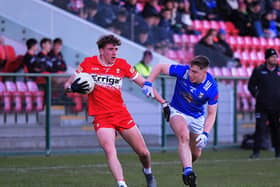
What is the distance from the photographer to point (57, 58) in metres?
17.7

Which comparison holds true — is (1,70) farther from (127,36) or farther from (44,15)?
(127,36)

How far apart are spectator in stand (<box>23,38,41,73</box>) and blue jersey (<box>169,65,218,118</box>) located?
20.2ft

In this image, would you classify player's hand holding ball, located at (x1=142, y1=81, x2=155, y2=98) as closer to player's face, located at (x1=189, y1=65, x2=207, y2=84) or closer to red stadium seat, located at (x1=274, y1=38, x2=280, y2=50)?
player's face, located at (x1=189, y1=65, x2=207, y2=84)

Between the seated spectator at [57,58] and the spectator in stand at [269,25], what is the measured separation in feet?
32.1

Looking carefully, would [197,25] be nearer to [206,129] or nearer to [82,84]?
[206,129]

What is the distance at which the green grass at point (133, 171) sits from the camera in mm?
11578

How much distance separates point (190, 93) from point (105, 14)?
8.31 metres

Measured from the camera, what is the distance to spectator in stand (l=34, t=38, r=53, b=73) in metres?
17.1

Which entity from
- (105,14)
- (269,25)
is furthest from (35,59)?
(269,25)


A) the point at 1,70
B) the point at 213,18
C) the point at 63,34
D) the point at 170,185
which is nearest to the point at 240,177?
the point at 170,185

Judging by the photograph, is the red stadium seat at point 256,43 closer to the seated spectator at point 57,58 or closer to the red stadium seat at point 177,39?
the red stadium seat at point 177,39

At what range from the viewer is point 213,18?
25.3 metres

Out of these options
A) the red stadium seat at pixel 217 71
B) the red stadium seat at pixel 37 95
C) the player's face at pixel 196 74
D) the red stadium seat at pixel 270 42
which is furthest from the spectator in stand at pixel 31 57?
the red stadium seat at pixel 270 42

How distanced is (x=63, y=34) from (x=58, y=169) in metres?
6.49
